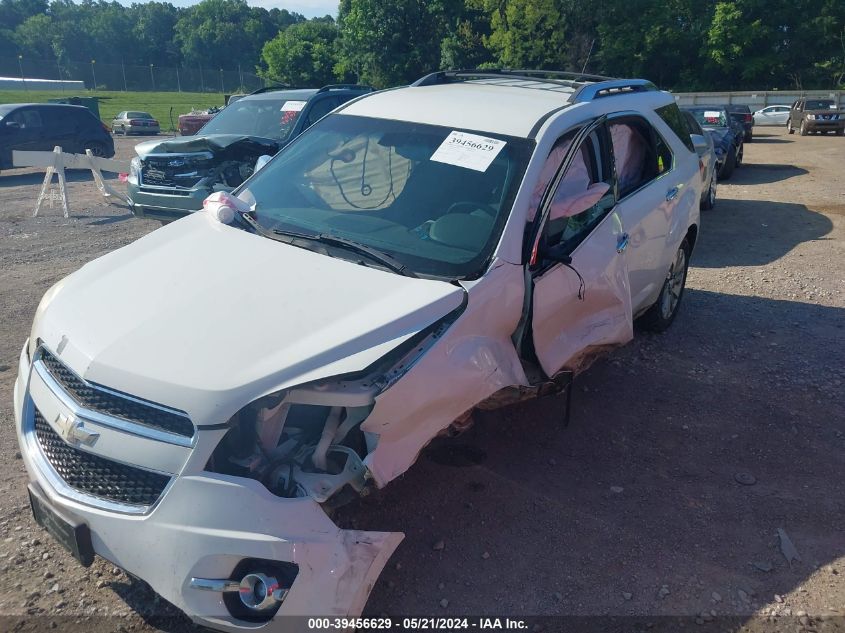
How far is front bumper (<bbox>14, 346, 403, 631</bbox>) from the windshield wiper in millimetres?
1177

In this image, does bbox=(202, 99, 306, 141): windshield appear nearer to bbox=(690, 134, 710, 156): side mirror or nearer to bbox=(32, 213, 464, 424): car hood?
bbox=(690, 134, 710, 156): side mirror

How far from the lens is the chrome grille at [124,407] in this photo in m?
2.52

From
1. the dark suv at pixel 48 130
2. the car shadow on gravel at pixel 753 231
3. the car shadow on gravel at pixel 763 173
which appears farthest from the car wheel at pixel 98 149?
the car shadow on gravel at pixel 763 173

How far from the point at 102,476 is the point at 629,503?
2527 millimetres

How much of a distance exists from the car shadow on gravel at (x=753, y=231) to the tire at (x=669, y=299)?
225 centimetres

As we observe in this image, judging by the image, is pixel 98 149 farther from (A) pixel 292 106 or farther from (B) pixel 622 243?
(B) pixel 622 243

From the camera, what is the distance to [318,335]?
2805mm

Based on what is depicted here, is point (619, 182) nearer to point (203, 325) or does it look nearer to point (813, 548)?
point (813, 548)

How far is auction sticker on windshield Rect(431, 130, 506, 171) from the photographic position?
12.7 ft

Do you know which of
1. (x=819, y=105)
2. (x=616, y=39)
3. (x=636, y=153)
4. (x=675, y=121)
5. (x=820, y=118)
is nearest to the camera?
(x=636, y=153)

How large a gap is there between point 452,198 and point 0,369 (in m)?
3.58

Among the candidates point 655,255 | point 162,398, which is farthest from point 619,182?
point 162,398

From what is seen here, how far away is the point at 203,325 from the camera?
288 cm

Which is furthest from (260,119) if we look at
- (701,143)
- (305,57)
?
(305,57)
